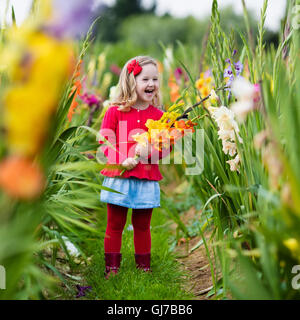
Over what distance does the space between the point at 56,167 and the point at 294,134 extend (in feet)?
2.66

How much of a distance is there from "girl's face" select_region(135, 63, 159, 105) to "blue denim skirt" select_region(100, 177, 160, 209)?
1.48ft

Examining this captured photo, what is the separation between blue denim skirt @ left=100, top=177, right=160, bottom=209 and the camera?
1.96 m

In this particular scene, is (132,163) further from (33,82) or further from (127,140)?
(33,82)

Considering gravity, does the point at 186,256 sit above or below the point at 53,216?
below

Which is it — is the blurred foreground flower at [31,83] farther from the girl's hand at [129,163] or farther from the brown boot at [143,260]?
the brown boot at [143,260]

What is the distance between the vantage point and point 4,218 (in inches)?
41.8

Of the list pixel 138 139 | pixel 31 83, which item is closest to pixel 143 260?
pixel 138 139

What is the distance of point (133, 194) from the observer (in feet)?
6.51

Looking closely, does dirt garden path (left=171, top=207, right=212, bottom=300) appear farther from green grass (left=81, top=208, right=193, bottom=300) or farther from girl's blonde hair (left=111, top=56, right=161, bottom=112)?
girl's blonde hair (left=111, top=56, right=161, bottom=112)

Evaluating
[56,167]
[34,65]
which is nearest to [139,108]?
[56,167]

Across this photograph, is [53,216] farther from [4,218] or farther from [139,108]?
[139,108]

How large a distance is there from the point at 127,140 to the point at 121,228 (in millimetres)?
483

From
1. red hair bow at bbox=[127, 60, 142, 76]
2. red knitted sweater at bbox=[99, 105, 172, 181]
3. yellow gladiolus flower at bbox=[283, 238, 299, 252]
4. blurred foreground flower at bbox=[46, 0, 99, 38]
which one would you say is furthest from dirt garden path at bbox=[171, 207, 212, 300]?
blurred foreground flower at bbox=[46, 0, 99, 38]
